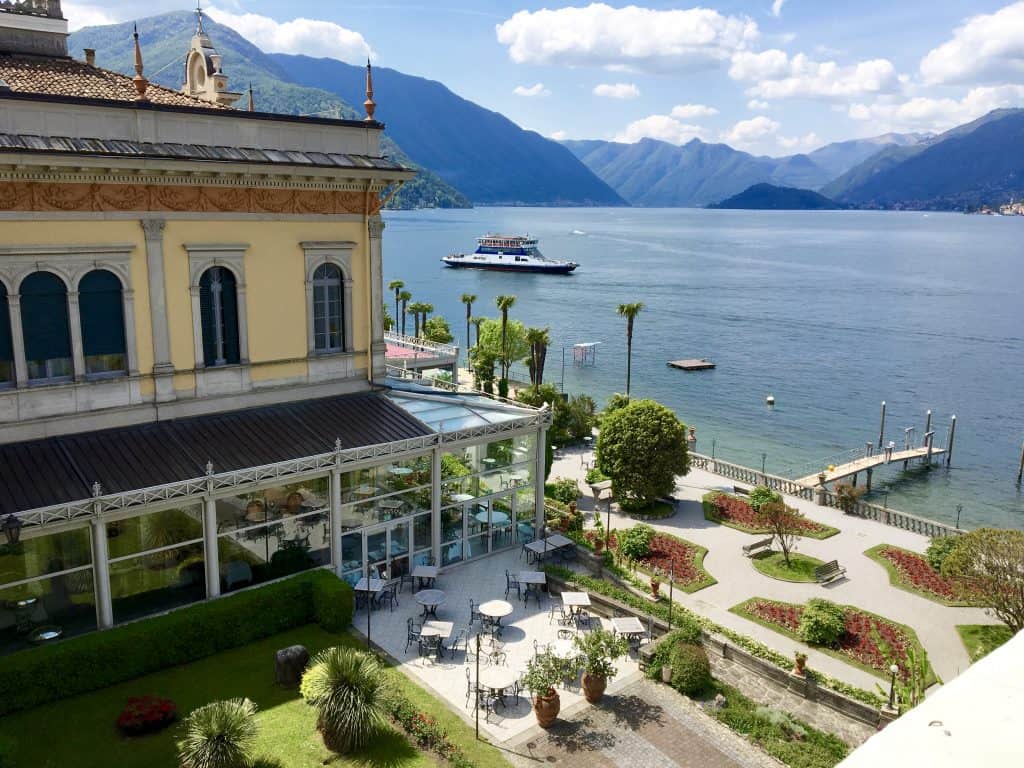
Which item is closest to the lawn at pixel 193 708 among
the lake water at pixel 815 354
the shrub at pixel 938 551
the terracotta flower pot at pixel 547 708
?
the terracotta flower pot at pixel 547 708

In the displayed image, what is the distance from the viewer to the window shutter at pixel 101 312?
20.4m

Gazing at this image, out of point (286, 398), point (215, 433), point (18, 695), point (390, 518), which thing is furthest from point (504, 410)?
point (18, 695)

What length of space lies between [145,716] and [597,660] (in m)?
9.58

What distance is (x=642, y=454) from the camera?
109 ft

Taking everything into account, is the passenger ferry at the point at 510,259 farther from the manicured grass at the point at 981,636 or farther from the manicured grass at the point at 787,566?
the manicured grass at the point at 981,636

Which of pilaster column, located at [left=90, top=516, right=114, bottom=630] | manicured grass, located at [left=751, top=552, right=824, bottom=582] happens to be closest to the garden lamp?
pilaster column, located at [left=90, top=516, right=114, bottom=630]

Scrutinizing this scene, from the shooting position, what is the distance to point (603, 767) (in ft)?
52.5

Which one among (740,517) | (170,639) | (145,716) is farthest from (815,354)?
(145,716)

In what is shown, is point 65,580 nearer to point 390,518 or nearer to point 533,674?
point 390,518

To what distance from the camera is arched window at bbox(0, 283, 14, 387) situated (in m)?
19.3

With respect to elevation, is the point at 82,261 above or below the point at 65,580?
above

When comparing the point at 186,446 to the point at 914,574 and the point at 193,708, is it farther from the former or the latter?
the point at 914,574

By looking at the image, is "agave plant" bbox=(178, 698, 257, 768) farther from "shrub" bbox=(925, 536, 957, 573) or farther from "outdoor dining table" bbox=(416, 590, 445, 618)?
"shrub" bbox=(925, 536, 957, 573)

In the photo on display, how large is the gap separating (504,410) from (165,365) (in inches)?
412
